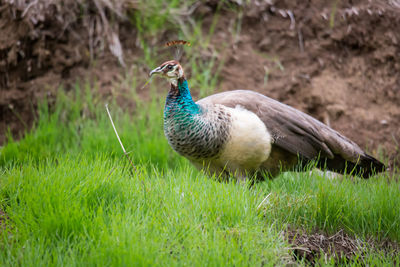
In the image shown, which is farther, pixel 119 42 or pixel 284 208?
pixel 119 42

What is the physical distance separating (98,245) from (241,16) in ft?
15.6

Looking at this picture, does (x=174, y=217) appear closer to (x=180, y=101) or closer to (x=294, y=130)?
(x=180, y=101)

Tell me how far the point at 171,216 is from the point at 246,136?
1176mm

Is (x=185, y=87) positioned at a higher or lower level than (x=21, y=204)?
higher

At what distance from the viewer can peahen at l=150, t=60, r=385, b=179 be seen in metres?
3.83

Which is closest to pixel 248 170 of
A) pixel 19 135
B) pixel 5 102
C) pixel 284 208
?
pixel 284 208

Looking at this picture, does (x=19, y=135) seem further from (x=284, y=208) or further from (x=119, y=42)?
(x=284, y=208)

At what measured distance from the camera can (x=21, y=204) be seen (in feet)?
9.82

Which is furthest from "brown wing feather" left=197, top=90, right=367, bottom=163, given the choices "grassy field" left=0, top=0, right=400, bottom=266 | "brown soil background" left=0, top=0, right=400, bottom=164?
"brown soil background" left=0, top=0, right=400, bottom=164

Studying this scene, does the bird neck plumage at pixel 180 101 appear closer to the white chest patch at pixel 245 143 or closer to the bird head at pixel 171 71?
the bird head at pixel 171 71

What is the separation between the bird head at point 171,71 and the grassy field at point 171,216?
2.54 ft

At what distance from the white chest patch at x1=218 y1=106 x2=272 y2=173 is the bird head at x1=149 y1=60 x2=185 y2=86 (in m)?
0.52

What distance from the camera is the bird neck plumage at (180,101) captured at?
3.83 m

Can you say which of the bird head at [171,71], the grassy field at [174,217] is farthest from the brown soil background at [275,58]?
the bird head at [171,71]
